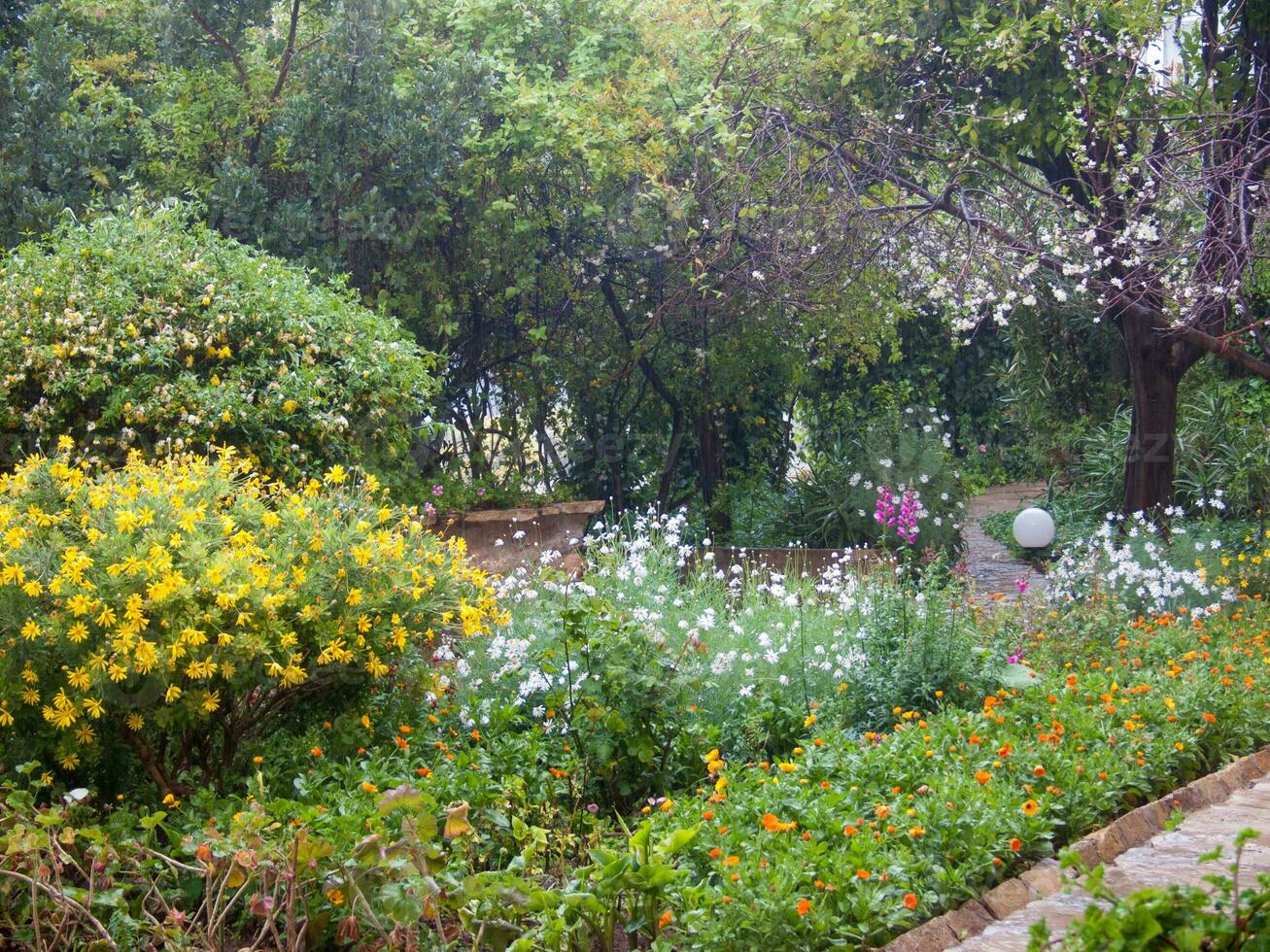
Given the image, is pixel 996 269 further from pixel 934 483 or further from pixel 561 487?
pixel 561 487

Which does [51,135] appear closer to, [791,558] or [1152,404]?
[791,558]

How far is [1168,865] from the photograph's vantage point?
10.7 ft

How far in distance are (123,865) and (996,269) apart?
21.0ft

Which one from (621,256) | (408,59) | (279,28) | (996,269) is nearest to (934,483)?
(996,269)

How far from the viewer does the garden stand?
325cm

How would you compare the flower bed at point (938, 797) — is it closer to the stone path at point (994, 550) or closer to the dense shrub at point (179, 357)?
the stone path at point (994, 550)

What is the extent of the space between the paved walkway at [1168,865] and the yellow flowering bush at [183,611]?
2015 mm

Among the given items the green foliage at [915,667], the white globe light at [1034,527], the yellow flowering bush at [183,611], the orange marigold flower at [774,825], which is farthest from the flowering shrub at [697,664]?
the white globe light at [1034,527]

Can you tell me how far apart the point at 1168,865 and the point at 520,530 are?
5724 millimetres

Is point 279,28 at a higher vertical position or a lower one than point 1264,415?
A: higher

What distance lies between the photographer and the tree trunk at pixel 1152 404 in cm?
869

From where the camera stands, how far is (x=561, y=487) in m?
10.1

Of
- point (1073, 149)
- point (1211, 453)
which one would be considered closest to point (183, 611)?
point (1073, 149)

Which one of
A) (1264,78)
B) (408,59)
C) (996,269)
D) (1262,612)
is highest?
(408,59)
